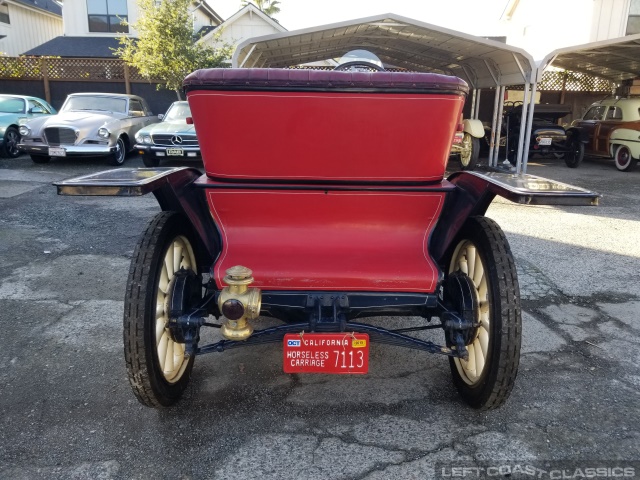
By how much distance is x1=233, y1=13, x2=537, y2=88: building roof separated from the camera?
31.7 ft

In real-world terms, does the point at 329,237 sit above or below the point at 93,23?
below

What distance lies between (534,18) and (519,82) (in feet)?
47.5

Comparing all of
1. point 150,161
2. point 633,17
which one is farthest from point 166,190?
point 633,17

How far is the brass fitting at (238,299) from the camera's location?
230 cm

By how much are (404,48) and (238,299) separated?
1163 cm

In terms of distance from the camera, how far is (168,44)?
15.4 metres

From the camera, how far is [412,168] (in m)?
2.57

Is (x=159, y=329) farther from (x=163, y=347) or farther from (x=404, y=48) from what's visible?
(x=404, y=48)

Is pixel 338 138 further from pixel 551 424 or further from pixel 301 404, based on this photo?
pixel 551 424

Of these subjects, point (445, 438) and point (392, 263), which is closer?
point (445, 438)

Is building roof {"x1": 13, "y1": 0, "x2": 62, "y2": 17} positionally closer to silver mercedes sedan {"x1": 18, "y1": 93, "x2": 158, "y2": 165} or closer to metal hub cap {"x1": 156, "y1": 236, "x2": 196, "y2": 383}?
silver mercedes sedan {"x1": 18, "y1": 93, "x2": 158, "y2": 165}

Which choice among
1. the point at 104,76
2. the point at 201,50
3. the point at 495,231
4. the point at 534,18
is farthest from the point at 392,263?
the point at 534,18

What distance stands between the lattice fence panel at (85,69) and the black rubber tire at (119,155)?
7342 millimetres

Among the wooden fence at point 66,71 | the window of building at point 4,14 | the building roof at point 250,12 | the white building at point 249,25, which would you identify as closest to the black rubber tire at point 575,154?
the wooden fence at point 66,71
